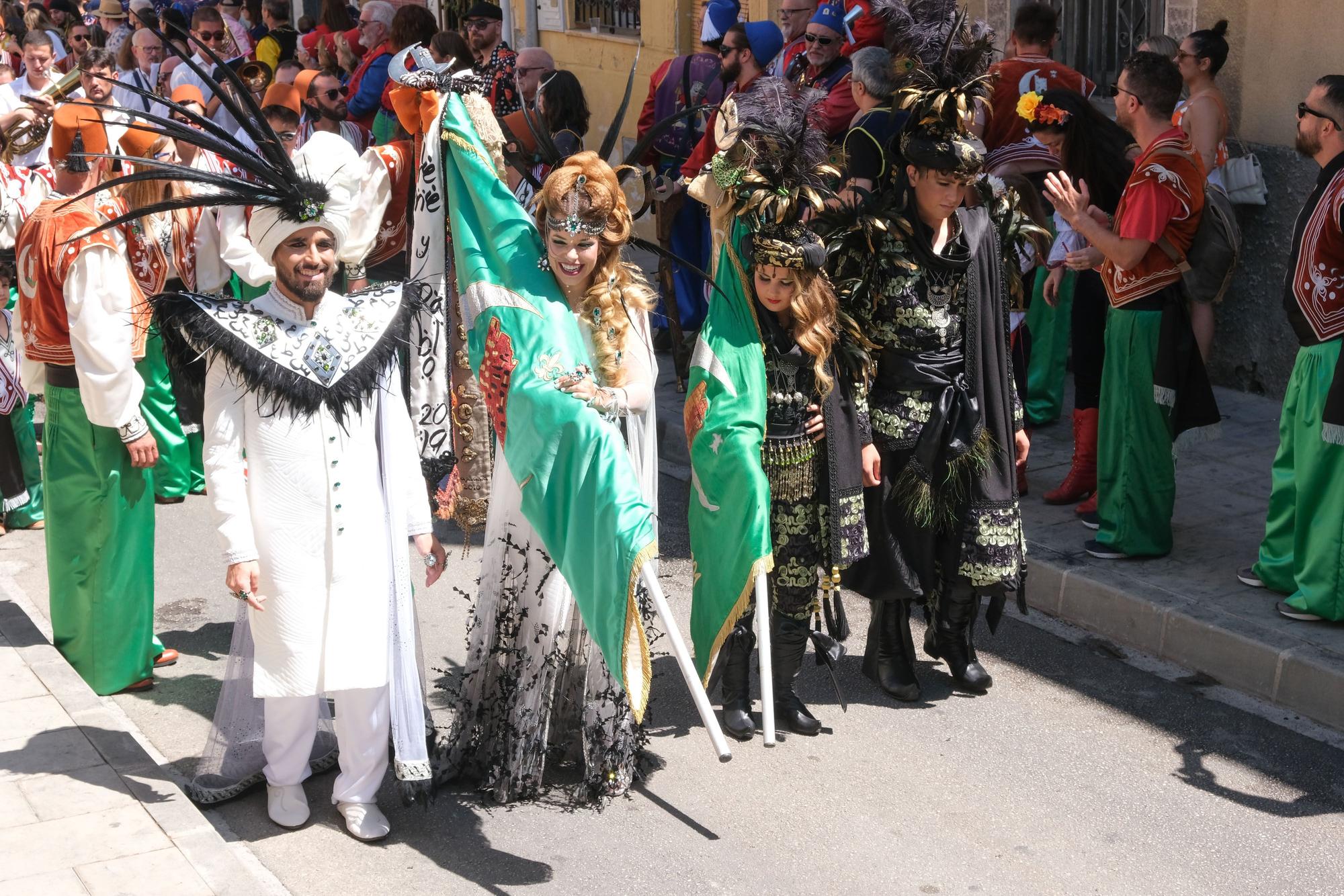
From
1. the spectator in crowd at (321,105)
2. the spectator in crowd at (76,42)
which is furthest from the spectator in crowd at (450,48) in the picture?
the spectator in crowd at (76,42)

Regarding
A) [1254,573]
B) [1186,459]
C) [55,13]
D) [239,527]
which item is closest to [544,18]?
[55,13]

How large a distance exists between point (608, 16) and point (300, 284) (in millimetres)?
10140

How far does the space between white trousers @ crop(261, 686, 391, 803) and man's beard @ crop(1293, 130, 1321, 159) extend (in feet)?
12.7

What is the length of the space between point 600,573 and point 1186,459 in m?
4.44

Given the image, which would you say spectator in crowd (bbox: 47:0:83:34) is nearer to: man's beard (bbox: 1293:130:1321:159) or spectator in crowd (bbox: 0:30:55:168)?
spectator in crowd (bbox: 0:30:55:168)

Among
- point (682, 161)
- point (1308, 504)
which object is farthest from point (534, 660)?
point (682, 161)

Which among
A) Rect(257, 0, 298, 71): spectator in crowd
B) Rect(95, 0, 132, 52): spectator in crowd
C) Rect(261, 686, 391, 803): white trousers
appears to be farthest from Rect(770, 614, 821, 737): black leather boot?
Rect(95, 0, 132, 52): spectator in crowd

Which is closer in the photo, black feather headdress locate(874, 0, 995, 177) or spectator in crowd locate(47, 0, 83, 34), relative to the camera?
black feather headdress locate(874, 0, 995, 177)

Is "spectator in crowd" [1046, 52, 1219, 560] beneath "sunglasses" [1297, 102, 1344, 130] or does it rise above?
beneath

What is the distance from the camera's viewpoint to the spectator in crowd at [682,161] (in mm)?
9125

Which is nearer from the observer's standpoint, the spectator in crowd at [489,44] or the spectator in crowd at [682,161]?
the spectator in crowd at [489,44]

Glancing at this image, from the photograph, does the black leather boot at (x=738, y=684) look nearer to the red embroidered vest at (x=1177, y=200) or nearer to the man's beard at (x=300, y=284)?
the man's beard at (x=300, y=284)

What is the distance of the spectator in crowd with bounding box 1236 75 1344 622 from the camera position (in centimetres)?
541

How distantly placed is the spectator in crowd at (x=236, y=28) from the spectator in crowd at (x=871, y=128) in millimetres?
8314
